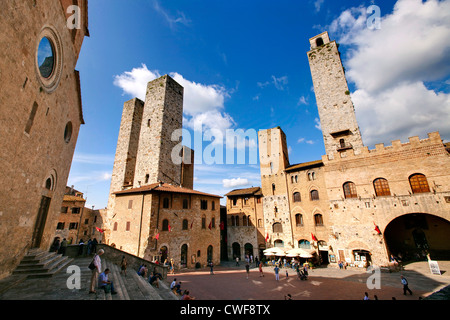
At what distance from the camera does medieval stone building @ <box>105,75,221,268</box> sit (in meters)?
20.3

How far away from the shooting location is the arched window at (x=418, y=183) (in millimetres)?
17366

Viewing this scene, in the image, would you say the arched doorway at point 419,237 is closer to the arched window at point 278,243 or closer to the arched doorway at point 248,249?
the arched window at point 278,243

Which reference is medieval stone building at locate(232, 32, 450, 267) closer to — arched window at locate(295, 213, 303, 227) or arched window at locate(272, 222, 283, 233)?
arched window at locate(295, 213, 303, 227)

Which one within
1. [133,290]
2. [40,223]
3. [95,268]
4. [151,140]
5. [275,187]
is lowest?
[133,290]

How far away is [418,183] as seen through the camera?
17703 mm

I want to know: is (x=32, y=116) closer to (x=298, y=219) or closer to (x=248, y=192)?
(x=298, y=219)

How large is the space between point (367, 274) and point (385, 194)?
7557 millimetres

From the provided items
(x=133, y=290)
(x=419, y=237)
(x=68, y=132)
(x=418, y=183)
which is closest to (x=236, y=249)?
(x=419, y=237)

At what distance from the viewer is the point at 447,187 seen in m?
16.3

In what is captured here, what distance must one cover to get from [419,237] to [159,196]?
26.6 metres

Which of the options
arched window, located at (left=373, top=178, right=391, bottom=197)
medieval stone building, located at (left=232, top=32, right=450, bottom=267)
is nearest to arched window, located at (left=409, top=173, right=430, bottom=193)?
medieval stone building, located at (left=232, top=32, right=450, bottom=267)

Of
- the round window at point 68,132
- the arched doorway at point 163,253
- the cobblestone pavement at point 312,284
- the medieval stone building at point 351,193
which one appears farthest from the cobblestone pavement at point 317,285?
the round window at point 68,132

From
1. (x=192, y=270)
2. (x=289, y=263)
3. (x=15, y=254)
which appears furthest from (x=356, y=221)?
(x=15, y=254)
